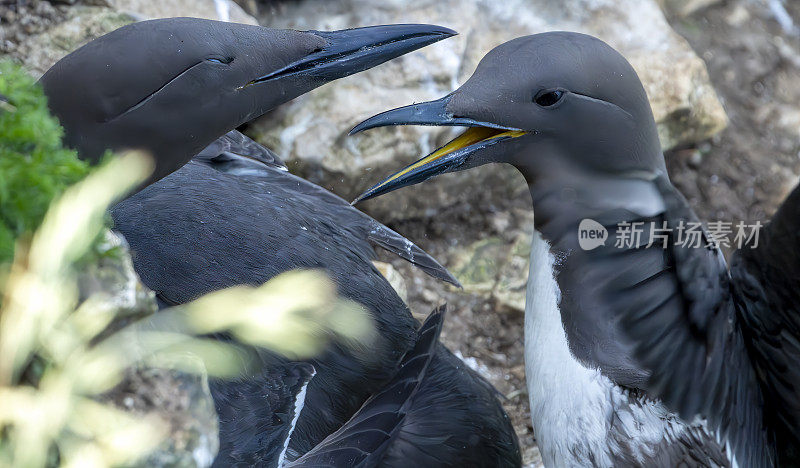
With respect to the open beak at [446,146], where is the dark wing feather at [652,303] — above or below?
below

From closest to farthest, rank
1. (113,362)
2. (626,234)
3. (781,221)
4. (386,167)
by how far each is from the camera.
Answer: (113,362), (781,221), (626,234), (386,167)

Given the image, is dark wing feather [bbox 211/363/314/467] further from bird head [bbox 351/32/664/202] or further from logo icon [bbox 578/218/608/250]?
logo icon [bbox 578/218/608/250]

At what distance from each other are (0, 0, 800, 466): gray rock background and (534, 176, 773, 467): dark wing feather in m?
1.32

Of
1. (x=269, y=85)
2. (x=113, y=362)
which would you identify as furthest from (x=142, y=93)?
(x=113, y=362)

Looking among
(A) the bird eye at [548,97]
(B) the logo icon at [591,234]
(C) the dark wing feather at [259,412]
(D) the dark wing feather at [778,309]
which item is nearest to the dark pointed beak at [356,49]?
(A) the bird eye at [548,97]

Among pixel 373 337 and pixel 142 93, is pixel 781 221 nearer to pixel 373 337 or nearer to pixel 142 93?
pixel 373 337

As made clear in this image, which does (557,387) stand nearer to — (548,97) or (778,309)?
(778,309)

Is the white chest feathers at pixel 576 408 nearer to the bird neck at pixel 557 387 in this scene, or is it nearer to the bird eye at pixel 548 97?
the bird neck at pixel 557 387

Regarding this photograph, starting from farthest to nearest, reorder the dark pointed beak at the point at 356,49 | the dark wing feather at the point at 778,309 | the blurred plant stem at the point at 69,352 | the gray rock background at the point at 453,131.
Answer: the gray rock background at the point at 453,131
the dark pointed beak at the point at 356,49
the dark wing feather at the point at 778,309
the blurred plant stem at the point at 69,352

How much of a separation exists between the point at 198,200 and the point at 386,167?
4.59 feet

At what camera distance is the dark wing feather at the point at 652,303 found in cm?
217

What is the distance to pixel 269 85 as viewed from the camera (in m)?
2.30

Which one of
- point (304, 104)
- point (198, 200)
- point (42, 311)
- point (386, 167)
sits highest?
point (42, 311)

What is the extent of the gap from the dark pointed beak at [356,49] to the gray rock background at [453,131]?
4.16 feet
